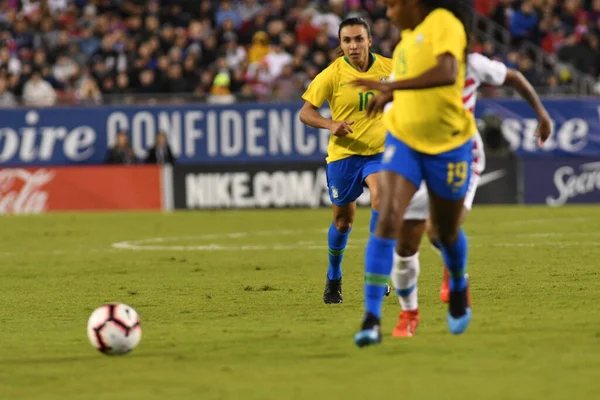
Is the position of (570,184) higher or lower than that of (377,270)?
lower

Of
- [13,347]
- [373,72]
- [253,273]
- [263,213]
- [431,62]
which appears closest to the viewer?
[431,62]

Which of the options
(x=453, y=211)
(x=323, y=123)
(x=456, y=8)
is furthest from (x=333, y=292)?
(x=456, y=8)

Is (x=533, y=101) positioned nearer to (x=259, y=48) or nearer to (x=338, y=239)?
(x=338, y=239)

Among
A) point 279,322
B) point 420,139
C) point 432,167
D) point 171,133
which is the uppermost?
point 420,139

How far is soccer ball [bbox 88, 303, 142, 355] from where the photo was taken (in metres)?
7.55

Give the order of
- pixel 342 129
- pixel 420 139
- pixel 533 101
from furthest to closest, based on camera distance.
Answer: pixel 342 129 → pixel 533 101 → pixel 420 139

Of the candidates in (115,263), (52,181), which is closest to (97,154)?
(52,181)

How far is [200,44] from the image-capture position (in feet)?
88.5

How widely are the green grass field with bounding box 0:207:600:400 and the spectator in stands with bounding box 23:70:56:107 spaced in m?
7.29

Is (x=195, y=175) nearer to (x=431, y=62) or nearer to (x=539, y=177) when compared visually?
(x=539, y=177)

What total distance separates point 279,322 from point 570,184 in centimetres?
1620

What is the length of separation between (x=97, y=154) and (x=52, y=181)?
1084mm

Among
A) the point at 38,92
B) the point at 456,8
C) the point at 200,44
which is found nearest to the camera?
the point at 456,8

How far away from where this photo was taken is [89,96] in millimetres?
25172
